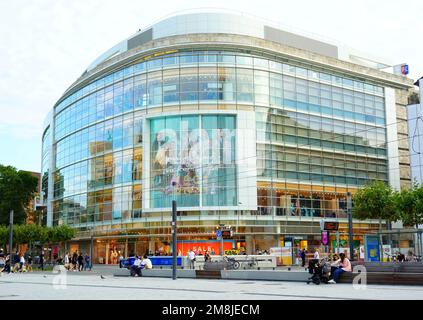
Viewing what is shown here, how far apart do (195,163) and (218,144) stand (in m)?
3.06

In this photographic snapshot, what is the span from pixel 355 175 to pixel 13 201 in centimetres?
4843

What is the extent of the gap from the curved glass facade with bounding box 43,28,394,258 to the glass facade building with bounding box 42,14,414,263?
0.12 m

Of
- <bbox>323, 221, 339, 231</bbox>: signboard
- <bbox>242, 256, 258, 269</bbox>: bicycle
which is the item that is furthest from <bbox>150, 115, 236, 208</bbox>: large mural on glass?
<bbox>323, 221, 339, 231</bbox>: signboard

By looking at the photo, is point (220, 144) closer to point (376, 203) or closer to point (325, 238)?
point (376, 203)

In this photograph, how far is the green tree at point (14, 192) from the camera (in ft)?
264

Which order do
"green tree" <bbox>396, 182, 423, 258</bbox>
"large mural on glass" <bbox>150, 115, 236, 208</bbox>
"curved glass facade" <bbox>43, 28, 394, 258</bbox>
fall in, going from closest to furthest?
"green tree" <bbox>396, 182, 423, 258</bbox>
"large mural on glass" <bbox>150, 115, 236, 208</bbox>
"curved glass facade" <bbox>43, 28, 394, 258</bbox>

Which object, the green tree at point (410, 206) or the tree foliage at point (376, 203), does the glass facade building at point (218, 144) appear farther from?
the green tree at point (410, 206)

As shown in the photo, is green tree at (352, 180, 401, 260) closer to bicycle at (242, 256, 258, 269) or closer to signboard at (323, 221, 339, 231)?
bicycle at (242, 256, 258, 269)

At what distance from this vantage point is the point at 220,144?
57.4 m

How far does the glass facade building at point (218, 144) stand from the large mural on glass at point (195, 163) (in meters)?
0.11

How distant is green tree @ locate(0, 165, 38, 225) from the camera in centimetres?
8038

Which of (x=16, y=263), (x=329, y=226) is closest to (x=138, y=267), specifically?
(x=329, y=226)
